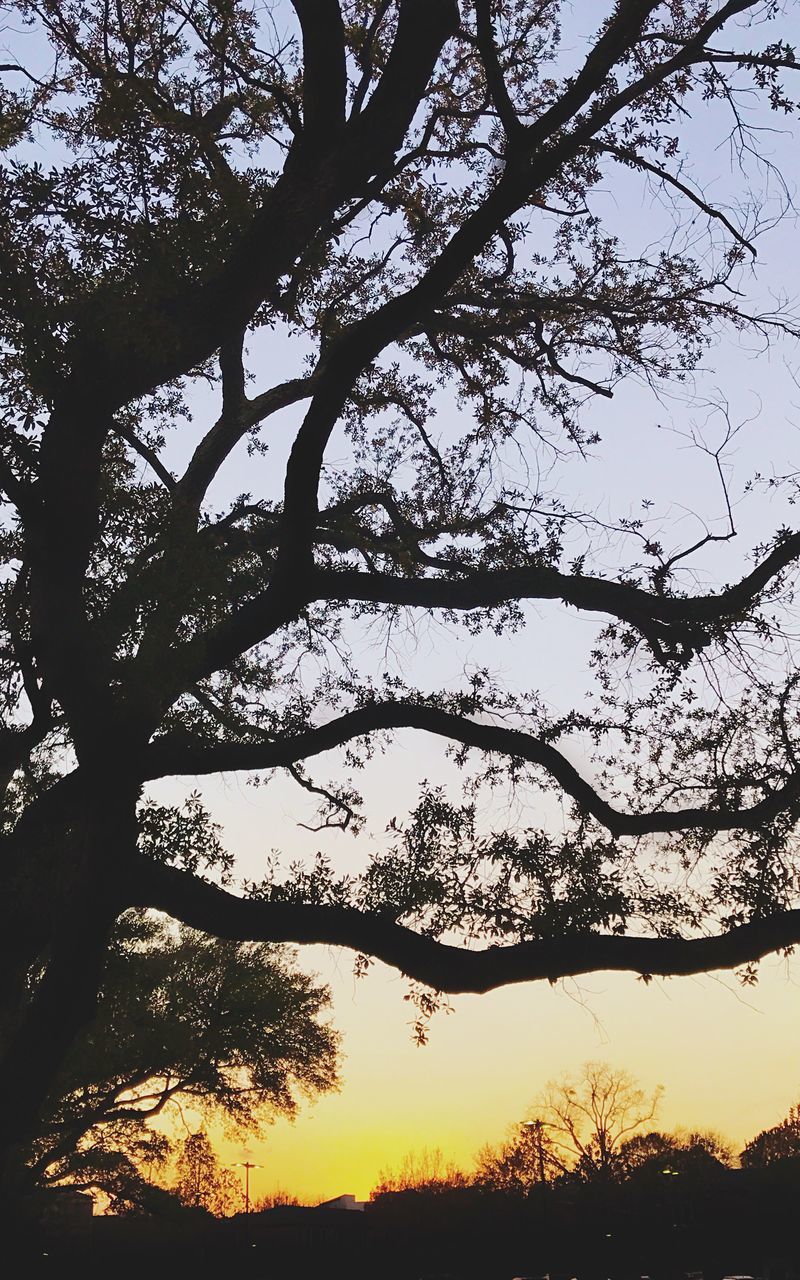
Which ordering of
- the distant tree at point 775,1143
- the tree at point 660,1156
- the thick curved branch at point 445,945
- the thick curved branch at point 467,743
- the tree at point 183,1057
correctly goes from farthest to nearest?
the distant tree at point 775,1143
the tree at point 660,1156
the tree at point 183,1057
the thick curved branch at point 467,743
the thick curved branch at point 445,945

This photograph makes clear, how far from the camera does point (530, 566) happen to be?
10.2m

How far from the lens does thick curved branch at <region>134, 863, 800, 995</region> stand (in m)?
7.77

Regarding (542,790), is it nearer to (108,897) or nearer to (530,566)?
(530,566)

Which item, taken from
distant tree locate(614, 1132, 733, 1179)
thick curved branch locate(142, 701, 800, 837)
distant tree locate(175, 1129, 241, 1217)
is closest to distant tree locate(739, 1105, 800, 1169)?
distant tree locate(614, 1132, 733, 1179)

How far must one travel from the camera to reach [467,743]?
9.81 metres

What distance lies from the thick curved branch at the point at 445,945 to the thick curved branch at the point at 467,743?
0.96 meters

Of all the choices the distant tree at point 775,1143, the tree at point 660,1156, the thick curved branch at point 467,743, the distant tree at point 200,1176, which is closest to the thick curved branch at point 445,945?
the thick curved branch at point 467,743

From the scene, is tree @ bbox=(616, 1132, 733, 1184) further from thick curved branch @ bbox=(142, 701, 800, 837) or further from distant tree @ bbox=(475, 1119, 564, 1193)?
thick curved branch @ bbox=(142, 701, 800, 837)

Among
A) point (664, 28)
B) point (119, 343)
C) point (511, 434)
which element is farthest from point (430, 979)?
point (664, 28)

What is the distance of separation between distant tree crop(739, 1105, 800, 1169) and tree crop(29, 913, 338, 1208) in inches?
2322

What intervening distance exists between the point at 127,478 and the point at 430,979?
5308 mm

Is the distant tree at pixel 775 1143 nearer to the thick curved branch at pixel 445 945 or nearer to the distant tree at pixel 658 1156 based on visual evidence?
the distant tree at pixel 658 1156

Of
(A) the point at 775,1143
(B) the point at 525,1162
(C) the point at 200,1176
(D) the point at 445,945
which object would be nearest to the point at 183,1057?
(C) the point at 200,1176

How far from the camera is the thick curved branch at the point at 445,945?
7770mm
